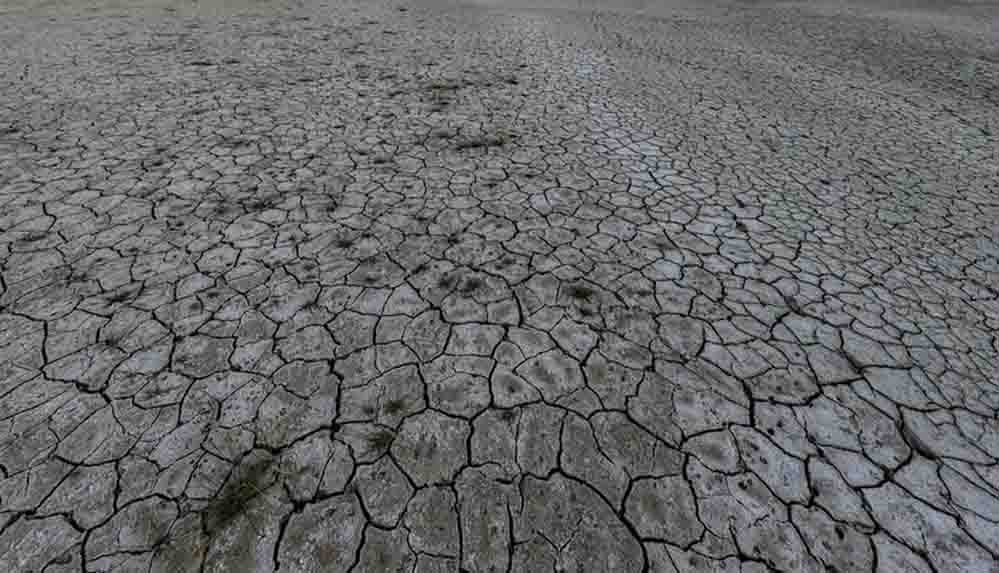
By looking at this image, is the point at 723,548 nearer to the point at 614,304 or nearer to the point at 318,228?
the point at 614,304

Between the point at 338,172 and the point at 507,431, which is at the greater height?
the point at 338,172

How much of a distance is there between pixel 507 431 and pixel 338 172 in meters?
2.78

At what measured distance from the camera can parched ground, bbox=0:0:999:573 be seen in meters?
1.65

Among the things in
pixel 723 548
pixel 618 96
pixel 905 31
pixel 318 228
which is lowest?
pixel 723 548

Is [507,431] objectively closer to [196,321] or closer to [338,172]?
[196,321]

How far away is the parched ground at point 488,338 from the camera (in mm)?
1646

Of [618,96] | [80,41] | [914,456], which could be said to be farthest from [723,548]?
[80,41]

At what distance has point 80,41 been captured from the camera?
7.15 metres

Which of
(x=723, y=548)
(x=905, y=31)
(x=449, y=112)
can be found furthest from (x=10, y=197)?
(x=905, y=31)

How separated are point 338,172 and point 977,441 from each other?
4.09 m

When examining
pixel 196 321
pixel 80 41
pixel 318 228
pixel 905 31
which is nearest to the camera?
pixel 196 321

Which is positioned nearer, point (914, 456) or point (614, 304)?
point (914, 456)

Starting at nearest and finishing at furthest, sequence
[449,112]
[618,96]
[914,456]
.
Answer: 1. [914,456]
2. [449,112]
3. [618,96]

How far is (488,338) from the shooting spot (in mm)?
2383
